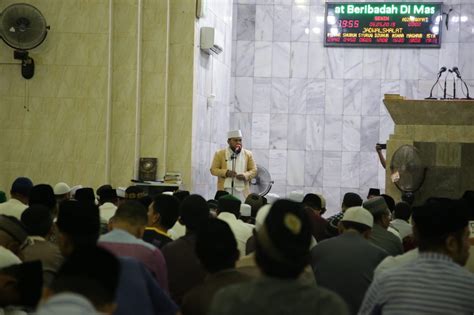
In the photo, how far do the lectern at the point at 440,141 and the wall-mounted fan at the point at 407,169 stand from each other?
6.7 inches

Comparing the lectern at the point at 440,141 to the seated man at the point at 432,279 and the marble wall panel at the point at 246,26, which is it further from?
the seated man at the point at 432,279

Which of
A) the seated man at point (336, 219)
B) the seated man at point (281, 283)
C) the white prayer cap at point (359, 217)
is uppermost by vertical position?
the seated man at point (281, 283)

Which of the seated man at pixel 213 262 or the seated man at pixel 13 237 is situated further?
the seated man at pixel 13 237

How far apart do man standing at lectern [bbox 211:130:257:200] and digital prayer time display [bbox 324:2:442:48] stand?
725cm

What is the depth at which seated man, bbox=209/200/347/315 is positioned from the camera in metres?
3.30

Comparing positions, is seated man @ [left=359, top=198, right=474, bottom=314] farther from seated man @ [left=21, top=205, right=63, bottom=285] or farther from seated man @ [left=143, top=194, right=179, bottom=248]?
seated man @ [left=143, top=194, right=179, bottom=248]

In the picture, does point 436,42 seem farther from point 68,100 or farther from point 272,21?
point 68,100

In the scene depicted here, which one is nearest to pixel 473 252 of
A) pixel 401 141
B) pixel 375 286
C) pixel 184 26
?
pixel 375 286

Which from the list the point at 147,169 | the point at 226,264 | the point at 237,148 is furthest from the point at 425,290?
the point at 147,169

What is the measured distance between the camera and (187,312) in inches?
180

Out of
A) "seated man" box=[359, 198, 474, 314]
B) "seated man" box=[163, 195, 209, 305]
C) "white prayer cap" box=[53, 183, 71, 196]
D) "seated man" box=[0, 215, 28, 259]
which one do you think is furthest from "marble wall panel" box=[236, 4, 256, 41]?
"seated man" box=[359, 198, 474, 314]

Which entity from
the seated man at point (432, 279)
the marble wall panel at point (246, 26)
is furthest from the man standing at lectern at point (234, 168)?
the seated man at point (432, 279)

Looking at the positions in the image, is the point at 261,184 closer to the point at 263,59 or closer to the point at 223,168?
the point at 223,168

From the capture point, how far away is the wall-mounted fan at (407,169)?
1530 cm
